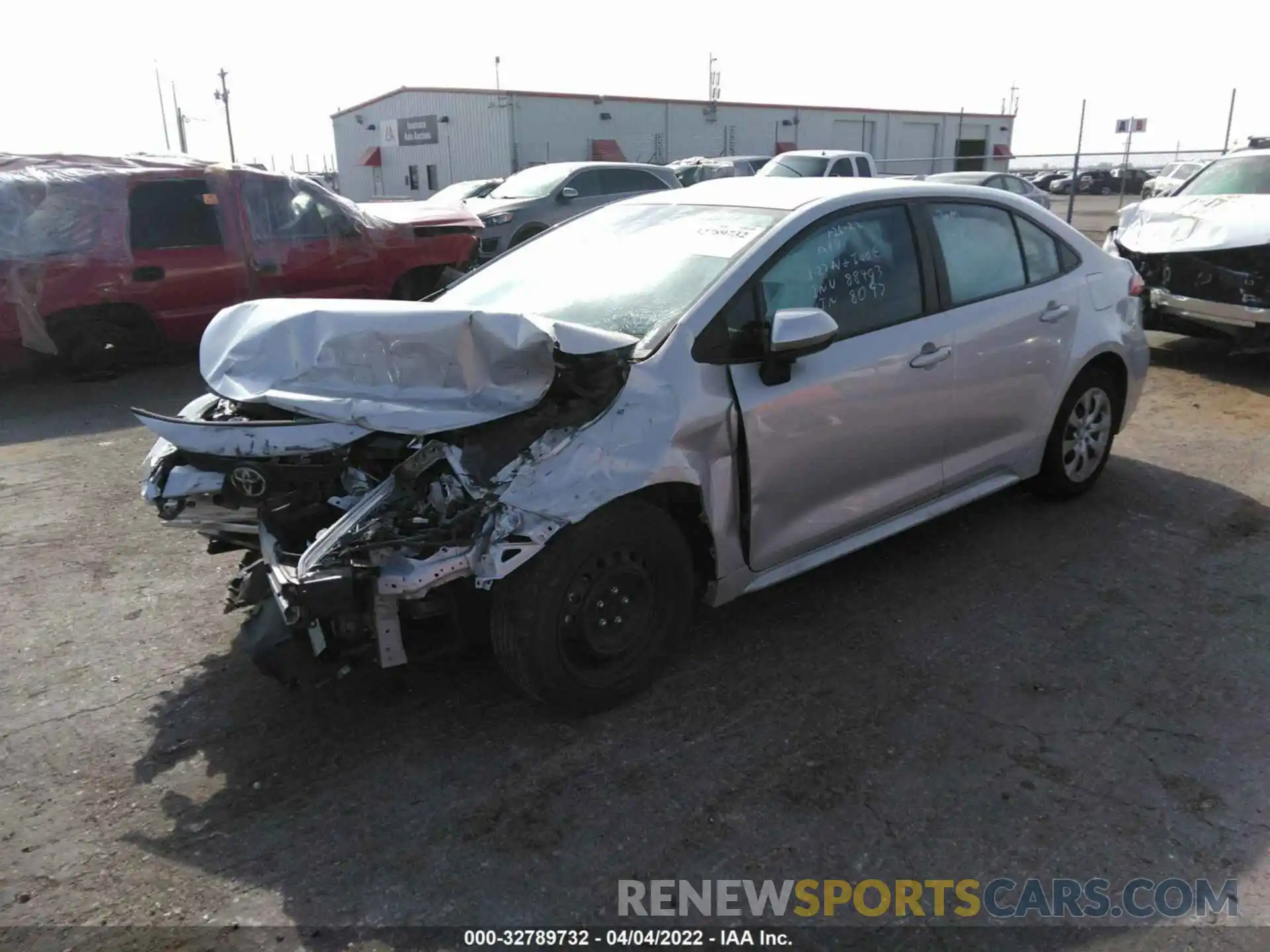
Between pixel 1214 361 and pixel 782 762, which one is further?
pixel 1214 361

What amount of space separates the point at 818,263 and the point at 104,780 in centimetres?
311

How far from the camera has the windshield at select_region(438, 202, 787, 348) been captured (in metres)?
3.65

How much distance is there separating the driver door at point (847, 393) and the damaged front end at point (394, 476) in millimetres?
683

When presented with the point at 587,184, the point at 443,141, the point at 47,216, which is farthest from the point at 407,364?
the point at 443,141

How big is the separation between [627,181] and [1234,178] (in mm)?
8853

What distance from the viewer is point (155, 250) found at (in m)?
8.64

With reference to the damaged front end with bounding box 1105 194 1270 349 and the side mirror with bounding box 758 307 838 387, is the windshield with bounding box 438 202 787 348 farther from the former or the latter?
the damaged front end with bounding box 1105 194 1270 349

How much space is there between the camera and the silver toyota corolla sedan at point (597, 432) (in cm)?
303

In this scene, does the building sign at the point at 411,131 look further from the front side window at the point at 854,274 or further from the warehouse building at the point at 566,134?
the front side window at the point at 854,274

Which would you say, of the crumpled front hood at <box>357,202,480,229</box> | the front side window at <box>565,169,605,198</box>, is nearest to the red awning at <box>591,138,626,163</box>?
the front side window at <box>565,169,605,198</box>

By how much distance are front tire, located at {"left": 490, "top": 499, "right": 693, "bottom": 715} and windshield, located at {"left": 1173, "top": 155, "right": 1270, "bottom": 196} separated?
26.6 feet

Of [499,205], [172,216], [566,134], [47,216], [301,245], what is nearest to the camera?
[47,216]

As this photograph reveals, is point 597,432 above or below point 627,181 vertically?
below

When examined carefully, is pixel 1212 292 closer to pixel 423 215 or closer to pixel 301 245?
pixel 423 215
